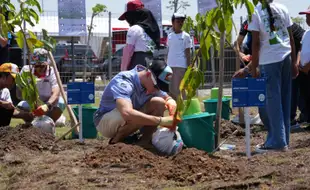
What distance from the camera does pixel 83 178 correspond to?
5.51 m

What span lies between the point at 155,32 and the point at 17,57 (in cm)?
649

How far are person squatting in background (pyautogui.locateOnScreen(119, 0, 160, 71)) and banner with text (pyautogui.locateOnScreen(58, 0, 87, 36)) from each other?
16.4 ft

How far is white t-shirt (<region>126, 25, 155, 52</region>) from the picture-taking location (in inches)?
358

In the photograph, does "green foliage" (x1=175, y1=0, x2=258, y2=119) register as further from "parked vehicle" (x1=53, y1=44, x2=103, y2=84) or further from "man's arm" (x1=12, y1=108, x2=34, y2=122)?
"parked vehicle" (x1=53, y1=44, x2=103, y2=84)

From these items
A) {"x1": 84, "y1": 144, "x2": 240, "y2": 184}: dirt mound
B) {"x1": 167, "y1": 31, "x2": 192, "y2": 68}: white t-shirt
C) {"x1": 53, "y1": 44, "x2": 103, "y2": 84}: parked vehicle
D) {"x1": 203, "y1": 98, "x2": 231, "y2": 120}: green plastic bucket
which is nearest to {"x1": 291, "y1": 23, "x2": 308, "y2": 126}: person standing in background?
{"x1": 203, "y1": 98, "x2": 231, "y2": 120}: green plastic bucket

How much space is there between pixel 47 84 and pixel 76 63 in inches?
327

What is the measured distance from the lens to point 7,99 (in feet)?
30.1

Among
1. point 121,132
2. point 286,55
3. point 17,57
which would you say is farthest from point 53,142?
point 17,57

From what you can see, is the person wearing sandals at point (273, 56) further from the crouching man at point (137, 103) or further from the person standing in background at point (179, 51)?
the person standing in background at point (179, 51)

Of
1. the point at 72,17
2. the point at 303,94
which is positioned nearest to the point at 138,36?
the point at 303,94

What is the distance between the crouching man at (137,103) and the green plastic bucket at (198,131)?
209 mm

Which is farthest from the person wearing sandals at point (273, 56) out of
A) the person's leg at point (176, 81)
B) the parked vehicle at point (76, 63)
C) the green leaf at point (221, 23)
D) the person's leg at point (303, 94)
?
the parked vehicle at point (76, 63)

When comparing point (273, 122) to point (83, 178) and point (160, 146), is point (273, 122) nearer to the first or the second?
point (160, 146)

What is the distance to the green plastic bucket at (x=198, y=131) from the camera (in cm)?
691
